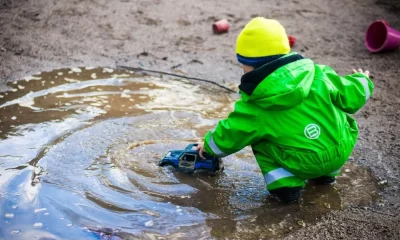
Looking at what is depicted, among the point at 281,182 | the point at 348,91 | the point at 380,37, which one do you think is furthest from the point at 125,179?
the point at 380,37

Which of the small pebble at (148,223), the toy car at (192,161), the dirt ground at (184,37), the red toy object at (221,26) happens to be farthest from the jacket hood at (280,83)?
the red toy object at (221,26)

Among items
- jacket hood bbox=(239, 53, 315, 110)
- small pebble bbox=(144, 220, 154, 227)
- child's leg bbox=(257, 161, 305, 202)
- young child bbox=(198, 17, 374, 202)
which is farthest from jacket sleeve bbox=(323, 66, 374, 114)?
small pebble bbox=(144, 220, 154, 227)

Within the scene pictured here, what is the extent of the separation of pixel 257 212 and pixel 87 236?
1041mm

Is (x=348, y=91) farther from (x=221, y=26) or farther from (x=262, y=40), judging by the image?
(x=221, y=26)

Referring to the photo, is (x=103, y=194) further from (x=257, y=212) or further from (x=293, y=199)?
(x=293, y=199)

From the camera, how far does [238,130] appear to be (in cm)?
313

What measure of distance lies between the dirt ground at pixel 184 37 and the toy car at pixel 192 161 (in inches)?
52.6

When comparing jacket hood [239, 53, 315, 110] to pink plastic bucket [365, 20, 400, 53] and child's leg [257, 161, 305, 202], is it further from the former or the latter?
pink plastic bucket [365, 20, 400, 53]

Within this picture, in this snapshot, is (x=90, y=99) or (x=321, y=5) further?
(x=321, y=5)

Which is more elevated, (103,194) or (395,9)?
(395,9)

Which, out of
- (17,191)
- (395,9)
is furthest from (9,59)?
(395,9)

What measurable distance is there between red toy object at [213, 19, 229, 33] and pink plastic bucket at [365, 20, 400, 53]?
1646 millimetres

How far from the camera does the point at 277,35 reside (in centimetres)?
308

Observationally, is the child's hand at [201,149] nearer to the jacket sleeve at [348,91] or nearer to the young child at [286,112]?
the young child at [286,112]
